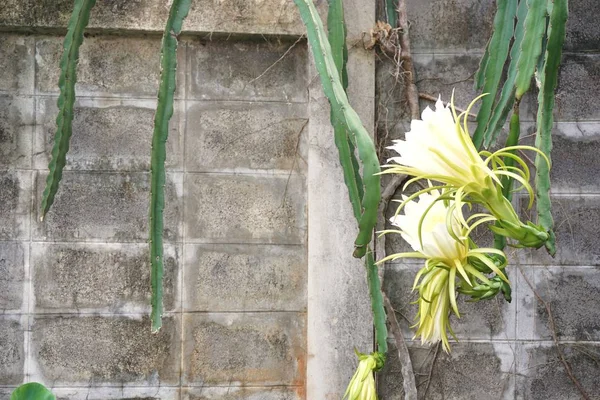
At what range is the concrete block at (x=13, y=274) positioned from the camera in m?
2.60

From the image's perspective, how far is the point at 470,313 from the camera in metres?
2.69

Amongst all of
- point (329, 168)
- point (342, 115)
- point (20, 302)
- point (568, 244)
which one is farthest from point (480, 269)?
point (20, 302)

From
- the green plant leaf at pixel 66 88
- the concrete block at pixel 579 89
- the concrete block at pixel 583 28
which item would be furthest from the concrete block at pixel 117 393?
the concrete block at pixel 583 28

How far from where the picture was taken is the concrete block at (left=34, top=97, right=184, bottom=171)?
263 centimetres

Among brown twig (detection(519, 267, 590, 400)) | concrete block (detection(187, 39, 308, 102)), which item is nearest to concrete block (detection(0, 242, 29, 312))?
concrete block (detection(187, 39, 308, 102))

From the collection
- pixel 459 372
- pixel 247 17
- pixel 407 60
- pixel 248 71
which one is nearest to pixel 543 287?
pixel 459 372

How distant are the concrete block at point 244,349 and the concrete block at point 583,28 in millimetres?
1304

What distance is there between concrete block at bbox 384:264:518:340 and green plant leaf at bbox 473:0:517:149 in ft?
3.41

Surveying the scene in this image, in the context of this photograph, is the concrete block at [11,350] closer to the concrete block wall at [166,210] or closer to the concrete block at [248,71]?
the concrete block wall at [166,210]

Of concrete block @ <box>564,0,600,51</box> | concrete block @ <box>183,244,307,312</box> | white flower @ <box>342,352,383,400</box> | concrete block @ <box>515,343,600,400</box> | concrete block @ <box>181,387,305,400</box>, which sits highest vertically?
concrete block @ <box>564,0,600,51</box>

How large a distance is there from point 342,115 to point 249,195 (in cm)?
127

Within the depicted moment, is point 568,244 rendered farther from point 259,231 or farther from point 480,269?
point 480,269

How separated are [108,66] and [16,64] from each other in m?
0.30

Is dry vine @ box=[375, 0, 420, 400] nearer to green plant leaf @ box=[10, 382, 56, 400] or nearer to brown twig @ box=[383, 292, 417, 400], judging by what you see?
brown twig @ box=[383, 292, 417, 400]
